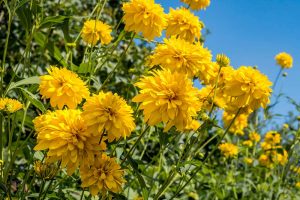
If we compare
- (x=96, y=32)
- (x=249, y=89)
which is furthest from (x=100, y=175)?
(x=96, y=32)

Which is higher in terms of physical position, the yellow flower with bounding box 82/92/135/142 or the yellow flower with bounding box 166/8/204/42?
the yellow flower with bounding box 166/8/204/42

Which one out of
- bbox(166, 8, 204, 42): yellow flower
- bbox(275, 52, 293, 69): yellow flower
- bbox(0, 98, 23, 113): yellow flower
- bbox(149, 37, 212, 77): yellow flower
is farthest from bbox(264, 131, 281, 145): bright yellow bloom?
bbox(0, 98, 23, 113): yellow flower

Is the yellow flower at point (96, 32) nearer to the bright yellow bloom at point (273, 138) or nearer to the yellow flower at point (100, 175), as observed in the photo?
the yellow flower at point (100, 175)

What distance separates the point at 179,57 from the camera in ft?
5.75

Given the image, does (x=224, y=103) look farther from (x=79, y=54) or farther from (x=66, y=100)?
(x=79, y=54)

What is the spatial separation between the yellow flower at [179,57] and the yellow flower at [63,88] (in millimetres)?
317

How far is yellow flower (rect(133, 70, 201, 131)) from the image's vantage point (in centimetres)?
141

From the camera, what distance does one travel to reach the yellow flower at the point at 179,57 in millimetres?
1744

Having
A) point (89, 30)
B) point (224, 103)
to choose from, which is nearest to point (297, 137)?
point (224, 103)

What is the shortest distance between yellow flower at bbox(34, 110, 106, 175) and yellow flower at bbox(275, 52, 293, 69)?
3.70 metres

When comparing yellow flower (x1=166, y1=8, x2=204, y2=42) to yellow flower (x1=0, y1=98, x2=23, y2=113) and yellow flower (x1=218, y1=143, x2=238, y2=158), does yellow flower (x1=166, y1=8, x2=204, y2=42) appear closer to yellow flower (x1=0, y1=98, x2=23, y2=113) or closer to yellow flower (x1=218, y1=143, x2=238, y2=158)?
yellow flower (x1=0, y1=98, x2=23, y2=113)

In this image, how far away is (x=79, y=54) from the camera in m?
4.51

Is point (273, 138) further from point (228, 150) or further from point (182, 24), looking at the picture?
point (182, 24)

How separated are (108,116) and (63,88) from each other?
0.97 feet
